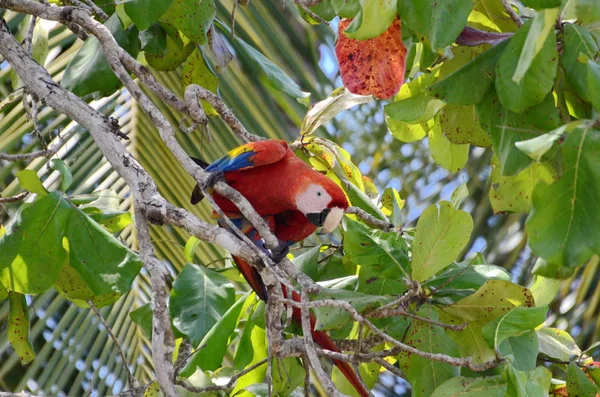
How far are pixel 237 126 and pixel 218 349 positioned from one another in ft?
1.49

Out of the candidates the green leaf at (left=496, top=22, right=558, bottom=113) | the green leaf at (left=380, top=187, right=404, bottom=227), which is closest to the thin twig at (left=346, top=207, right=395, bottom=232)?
the green leaf at (left=380, top=187, right=404, bottom=227)

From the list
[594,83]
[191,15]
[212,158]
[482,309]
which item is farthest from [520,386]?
[212,158]

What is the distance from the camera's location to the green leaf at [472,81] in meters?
1.08

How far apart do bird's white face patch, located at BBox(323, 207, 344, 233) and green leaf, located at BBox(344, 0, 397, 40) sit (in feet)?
1.96

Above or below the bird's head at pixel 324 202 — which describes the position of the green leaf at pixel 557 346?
below

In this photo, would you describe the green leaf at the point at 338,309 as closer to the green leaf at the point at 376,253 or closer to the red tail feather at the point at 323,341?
the green leaf at the point at 376,253

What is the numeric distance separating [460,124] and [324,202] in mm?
384

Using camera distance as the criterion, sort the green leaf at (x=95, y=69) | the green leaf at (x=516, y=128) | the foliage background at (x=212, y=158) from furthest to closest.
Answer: the foliage background at (x=212, y=158), the green leaf at (x=95, y=69), the green leaf at (x=516, y=128)

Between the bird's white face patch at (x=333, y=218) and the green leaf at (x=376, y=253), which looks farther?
the bird's white face patch at (x=333, y=218)

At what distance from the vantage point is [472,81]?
1088 mm

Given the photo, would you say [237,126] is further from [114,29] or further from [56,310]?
[56,310]

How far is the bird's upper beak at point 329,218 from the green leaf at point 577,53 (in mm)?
636

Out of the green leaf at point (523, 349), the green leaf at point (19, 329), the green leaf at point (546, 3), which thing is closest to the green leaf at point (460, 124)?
the green leaf at point (523, 349)

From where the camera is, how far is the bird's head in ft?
5.16
